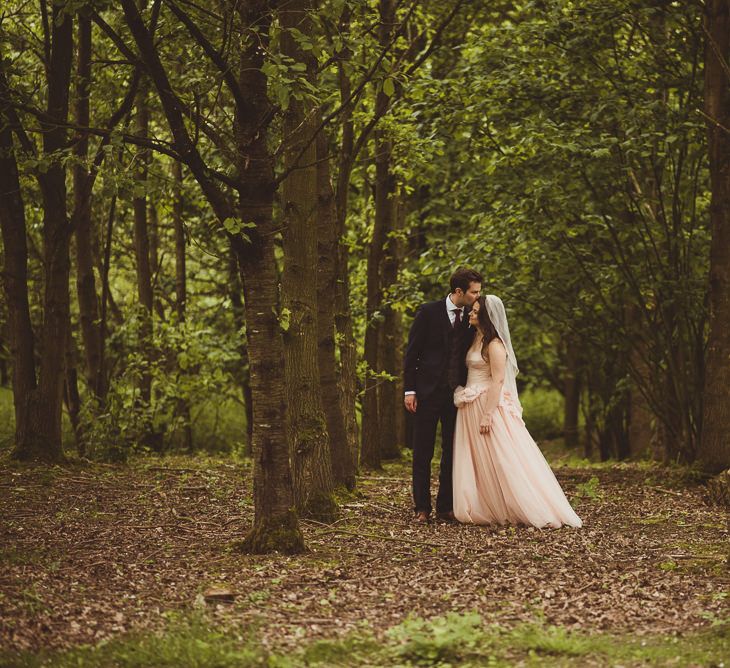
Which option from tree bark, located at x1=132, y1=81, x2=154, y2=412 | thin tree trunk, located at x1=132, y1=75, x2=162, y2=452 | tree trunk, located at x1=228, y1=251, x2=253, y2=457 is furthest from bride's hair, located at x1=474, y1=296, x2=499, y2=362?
tree trunk, located at x1=228, y1=251, x2=253, y2=457

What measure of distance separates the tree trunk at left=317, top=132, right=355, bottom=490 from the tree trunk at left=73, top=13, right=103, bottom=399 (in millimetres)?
3922

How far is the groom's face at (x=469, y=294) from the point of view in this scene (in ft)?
32.8

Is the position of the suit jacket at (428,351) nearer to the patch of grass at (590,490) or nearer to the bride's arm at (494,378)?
the bride's arm at (494,378)

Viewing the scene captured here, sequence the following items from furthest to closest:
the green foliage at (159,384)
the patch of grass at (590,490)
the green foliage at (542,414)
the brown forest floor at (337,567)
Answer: the green foliage at (542,414) < the green foliage at (159,384) < the patch of grass at (590,490) < the brown forest floor at (337,567)

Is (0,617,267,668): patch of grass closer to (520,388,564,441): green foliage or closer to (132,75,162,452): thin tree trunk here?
(132,75,162,452): thin tree trunk

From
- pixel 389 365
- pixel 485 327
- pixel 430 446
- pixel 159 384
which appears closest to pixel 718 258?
pixel 485 327

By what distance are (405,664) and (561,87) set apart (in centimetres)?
1049

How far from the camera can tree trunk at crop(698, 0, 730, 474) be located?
1256cm

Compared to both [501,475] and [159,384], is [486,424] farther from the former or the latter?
[159,384]

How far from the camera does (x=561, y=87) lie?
46.0 ft

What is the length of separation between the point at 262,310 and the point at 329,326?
9.89ft

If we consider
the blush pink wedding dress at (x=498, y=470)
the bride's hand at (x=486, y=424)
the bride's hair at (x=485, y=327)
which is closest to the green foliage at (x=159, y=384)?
the blush pink wedding dress at (x=498, y=470)

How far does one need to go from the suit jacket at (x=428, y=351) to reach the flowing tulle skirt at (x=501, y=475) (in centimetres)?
40

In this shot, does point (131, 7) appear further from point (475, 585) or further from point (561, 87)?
point (561, 87)
